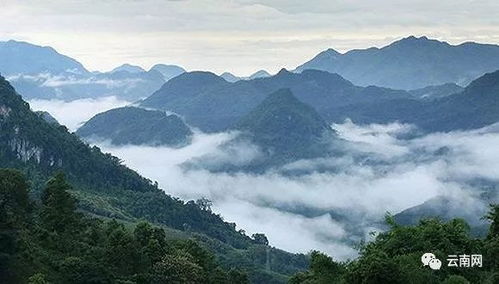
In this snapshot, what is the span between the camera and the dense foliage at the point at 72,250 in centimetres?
5159

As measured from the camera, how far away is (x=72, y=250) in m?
60.6

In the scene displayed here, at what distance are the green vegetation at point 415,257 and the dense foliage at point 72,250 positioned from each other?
15329mm

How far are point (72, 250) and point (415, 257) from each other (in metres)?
32.3

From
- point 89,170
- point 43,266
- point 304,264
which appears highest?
point 89,170

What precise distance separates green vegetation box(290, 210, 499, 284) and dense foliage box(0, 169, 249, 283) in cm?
1533

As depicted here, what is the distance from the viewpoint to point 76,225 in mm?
67812

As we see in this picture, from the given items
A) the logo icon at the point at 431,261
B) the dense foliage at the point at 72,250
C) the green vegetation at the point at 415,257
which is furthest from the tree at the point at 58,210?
the logo icon at the point at 431,261

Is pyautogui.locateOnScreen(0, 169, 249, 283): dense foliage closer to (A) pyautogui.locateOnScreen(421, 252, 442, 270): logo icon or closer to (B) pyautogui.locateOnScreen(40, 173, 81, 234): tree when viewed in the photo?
(B) pyautogui.locateOnScreen(40, 173, 81, 234): tree

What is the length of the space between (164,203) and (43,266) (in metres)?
142

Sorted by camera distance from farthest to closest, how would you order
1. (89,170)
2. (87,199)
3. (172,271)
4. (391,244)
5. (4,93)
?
(89,170) < (4,93) < (87,199) < (172,271) < (391,244)

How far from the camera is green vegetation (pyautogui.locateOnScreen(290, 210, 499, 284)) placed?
120 ft

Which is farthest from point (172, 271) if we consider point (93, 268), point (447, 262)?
point (447, 262)

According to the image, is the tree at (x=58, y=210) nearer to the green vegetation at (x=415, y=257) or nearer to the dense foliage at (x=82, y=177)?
the green vegetation at (x=415, y=257)

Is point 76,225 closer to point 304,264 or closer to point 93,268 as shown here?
point 93,268
